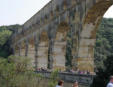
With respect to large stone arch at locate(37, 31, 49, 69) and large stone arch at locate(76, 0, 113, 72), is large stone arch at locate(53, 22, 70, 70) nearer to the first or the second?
large stone arch at locate(76, 0, 113, 72)

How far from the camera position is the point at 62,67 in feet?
70.2

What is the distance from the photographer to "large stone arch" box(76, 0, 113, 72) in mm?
15094

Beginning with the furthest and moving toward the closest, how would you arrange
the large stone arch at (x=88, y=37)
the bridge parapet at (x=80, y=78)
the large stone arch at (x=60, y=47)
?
the large stone arch at (x=60, y=47) → the large stone arch at (x=88, y=37) → the bridge parapet at (x=80, y=78)

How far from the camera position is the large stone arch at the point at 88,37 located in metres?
15.1

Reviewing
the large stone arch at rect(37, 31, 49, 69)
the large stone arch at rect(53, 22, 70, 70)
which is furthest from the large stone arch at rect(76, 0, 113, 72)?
the large stone arch at rect(37, 31, 49, 69)

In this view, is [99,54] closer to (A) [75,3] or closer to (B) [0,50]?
(B) [0,50]

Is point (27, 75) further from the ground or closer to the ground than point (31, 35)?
closer to the ground

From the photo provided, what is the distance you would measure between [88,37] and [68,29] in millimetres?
4755

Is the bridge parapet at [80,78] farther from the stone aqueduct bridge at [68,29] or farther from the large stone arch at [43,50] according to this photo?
the large stone arch at [43,50]

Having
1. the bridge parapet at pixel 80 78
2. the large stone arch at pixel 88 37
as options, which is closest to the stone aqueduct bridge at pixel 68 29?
the large stone arch at pixel 88 37

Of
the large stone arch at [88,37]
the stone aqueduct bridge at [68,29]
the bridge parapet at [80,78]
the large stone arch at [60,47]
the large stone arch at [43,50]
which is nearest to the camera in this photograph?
the bridge parapet at [80,78]

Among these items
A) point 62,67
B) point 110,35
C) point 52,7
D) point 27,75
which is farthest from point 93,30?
point 110,35

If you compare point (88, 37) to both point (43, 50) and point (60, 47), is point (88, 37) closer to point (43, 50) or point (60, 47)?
point (60, 47)

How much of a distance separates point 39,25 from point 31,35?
4.18 metres
